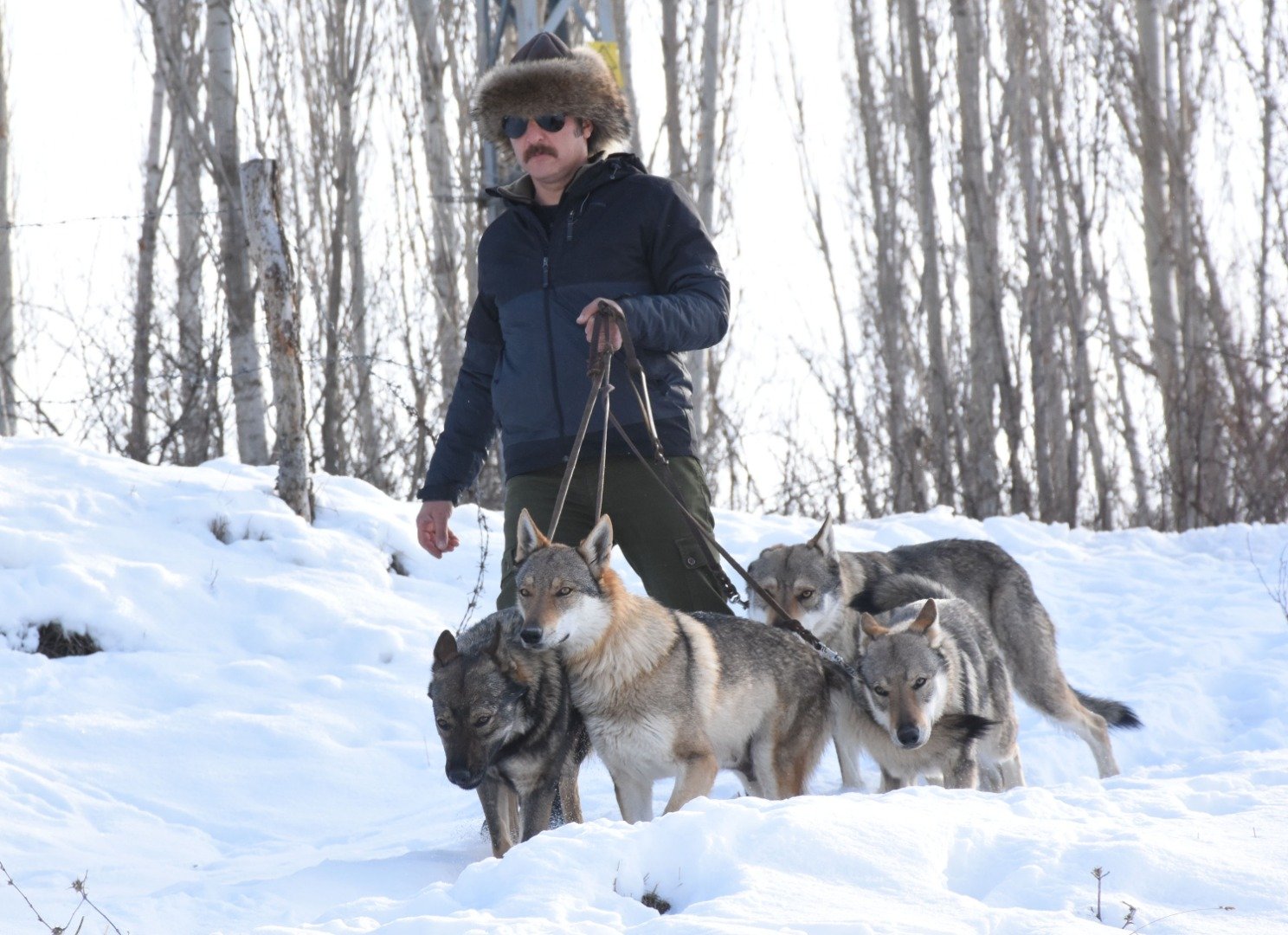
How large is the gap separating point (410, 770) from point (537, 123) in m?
3.22

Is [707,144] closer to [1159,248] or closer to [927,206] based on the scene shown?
[927,206]

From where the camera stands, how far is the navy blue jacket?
4.24m

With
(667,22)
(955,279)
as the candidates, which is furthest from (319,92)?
(955,279)

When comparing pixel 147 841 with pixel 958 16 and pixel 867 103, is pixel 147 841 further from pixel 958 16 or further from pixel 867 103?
pixel 867 103

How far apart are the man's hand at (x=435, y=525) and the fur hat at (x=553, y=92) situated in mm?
1438

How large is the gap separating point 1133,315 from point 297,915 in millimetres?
24366

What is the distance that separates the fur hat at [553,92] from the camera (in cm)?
450

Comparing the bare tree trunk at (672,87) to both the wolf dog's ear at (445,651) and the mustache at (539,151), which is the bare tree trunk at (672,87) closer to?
the mustache at (539,151)

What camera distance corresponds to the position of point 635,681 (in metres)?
4.03

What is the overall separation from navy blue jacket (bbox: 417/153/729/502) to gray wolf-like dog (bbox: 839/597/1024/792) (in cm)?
A: 111

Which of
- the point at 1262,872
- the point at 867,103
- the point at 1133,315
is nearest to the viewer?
the point at 1262,872

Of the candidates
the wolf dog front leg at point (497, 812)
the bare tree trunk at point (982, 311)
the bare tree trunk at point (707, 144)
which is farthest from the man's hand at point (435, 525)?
the bare tree trunk at point (982, 311)

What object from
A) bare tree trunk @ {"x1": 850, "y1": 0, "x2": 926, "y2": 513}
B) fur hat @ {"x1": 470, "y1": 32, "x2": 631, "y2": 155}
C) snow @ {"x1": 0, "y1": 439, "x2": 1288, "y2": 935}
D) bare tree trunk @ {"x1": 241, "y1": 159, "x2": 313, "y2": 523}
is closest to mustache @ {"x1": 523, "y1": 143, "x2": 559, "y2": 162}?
fur hat @ {"x1": 470, "y1": 32, "x2": 631, "y2": 155}

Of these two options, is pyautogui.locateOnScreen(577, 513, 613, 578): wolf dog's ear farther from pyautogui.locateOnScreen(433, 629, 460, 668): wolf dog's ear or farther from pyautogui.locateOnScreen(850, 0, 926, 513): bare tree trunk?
pyautogui.locateOnScreen(850, 0, 926, 513): bare tree trunk
